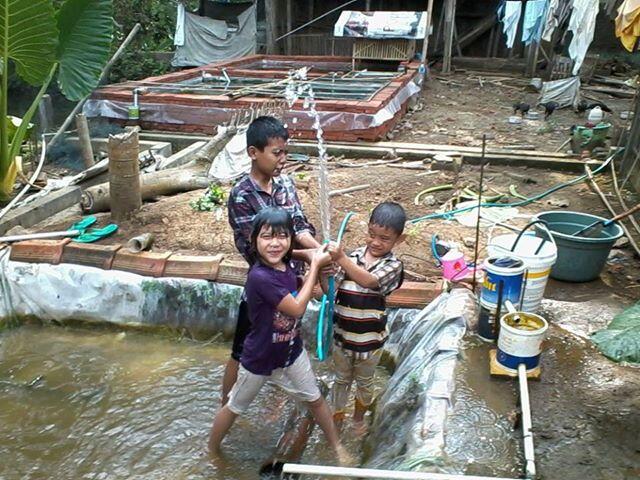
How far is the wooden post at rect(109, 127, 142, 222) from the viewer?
4.48 m

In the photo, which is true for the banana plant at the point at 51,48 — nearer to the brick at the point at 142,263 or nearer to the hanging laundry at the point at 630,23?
the brick at the point at 142,263

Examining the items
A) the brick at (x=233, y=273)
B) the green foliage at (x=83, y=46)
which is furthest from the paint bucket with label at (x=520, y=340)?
the green foliage at (x=83, y=46)

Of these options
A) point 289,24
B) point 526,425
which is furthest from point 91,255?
point 289,24

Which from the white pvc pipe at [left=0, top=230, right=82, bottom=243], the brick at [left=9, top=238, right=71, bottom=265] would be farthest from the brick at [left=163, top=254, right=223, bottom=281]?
the white pvc pipe at [left=0, top=230, right=82, bottom=243]

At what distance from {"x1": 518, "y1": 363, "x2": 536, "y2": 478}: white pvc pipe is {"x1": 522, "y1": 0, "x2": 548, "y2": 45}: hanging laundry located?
1166 cm

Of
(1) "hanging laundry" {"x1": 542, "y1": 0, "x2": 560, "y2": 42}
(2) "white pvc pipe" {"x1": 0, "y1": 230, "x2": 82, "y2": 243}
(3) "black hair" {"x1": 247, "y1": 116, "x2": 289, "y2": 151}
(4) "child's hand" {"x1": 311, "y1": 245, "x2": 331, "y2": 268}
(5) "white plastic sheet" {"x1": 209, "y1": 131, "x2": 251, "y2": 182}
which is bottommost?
(2) "white pvc pipe" {"x1": 0, "y1": 230, "x2": 82, "y2": 243}

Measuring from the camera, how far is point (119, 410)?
3.27 m

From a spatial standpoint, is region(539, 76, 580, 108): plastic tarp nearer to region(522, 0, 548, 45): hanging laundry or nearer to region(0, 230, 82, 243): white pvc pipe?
region(522, 0, 548, 45): hanging laundry

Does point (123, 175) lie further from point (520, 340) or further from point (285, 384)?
point (520, 340)

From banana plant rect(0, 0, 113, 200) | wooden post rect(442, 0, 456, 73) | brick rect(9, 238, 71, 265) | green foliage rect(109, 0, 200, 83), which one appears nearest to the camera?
brick rect(9, 238, 71, 265)

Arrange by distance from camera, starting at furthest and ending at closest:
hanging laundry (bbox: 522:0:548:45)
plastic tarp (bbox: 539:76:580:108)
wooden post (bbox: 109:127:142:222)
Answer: hanging laundry (bbox: 522:0:548:45) < plastic tarp (bbox: 539:76:580:108) < wooden post (bbox: 109:127:142:222)

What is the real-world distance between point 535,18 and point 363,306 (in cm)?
1202

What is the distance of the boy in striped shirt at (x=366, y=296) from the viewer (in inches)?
96.0

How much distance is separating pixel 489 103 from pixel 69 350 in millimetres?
9783
